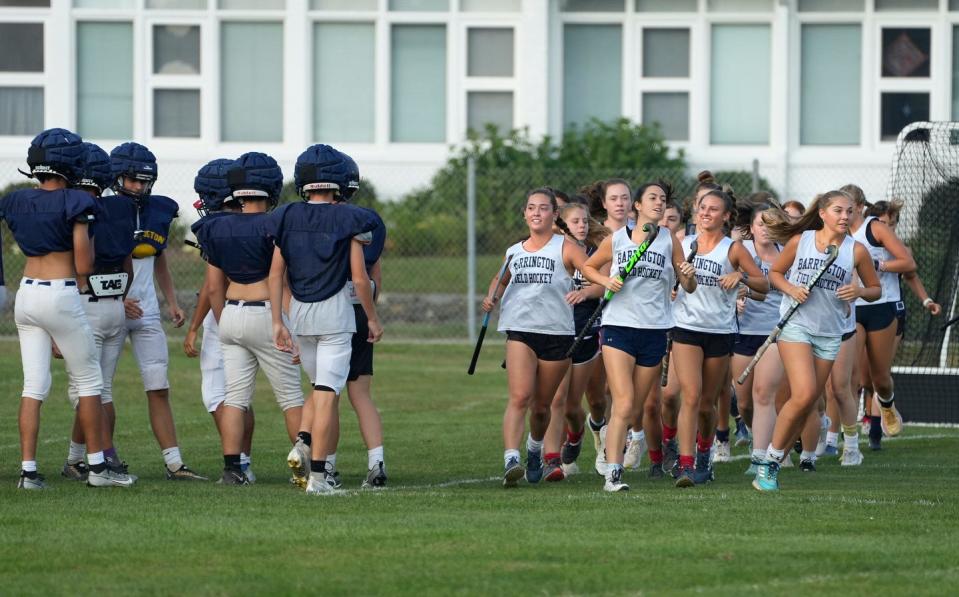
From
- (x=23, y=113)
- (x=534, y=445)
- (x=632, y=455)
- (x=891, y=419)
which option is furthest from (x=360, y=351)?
(x=23, y=113)

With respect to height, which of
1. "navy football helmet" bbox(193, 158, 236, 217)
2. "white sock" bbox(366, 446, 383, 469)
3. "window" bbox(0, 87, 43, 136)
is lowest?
"white sock" bbox(366, 446, 383, 469)

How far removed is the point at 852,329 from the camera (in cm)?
1187

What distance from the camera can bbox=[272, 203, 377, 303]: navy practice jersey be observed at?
33.9 feet

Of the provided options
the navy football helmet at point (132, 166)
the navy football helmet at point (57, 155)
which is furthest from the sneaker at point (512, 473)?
the navy football helmet at point (57, 155)

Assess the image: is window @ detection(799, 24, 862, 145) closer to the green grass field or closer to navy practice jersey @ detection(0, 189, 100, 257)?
the green grass field

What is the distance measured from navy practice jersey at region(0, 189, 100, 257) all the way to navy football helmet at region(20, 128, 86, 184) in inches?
5.3

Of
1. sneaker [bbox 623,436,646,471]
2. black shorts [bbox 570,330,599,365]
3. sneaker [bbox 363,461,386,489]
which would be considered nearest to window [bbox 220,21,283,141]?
sneaker [bbox 623,436,646,471]

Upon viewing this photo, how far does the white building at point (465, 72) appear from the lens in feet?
94.4

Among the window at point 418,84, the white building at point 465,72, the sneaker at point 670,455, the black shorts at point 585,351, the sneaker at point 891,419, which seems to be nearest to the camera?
the black shorts at point 585,351

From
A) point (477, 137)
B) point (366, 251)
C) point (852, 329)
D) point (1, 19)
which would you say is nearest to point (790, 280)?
point (852, 329)

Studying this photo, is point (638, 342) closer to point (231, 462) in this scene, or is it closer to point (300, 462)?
point (300, 462)

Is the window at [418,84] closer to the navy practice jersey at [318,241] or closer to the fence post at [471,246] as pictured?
the fence post at [471,246]

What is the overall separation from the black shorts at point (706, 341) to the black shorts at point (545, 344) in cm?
73

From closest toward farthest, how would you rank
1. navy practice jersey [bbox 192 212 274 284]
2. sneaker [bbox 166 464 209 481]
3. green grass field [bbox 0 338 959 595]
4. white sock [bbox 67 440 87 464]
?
1. green grass field [bbox 0 338 959 595]
2. navy practice jersey [bbox 192 212 274 284]
3. sneaker [bbox 166 464 209 481]
4. white sock [bbox 67 440 87 464]
